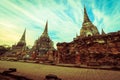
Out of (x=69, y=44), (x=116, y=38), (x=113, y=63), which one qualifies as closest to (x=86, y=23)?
(x=69, y=44)

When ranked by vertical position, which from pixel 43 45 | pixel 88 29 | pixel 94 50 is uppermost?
pixel 88 29

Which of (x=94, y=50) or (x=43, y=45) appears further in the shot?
(x=43, y=45)

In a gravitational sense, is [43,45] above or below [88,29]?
below

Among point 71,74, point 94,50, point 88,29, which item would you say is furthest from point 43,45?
point 71,74

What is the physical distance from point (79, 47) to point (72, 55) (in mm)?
2770

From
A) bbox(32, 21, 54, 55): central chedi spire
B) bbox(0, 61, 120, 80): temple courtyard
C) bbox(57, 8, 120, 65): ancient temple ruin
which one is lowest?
bbox(0, 61, 120, 80): temple courtyard

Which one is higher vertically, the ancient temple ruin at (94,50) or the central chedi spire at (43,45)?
the central chedi spire at (43,45)

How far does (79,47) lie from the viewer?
18047 millimetres

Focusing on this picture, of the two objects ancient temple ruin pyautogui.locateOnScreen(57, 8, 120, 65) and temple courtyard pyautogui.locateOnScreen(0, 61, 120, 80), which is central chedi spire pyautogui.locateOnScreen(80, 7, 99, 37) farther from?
temple courtyard pyautogui.locateOnScreen(0, 61, 120, 80)

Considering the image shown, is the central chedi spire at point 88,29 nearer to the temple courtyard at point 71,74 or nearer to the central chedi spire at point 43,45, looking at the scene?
the central chedi spire at point 43,45

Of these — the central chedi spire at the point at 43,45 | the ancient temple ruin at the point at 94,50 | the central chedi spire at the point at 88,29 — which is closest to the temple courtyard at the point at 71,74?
the ancient temple ruin at the point at 94,50

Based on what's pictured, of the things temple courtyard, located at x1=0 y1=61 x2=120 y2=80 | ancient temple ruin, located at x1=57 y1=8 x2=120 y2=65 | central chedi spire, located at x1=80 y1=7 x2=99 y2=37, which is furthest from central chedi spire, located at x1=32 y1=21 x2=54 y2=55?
temple courtyard, located at x1=0 y1=61 x2=120 y2=80

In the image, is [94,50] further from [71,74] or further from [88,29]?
[88,29]

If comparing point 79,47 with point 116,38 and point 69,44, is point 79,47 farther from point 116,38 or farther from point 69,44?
point 116,38
